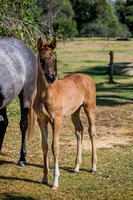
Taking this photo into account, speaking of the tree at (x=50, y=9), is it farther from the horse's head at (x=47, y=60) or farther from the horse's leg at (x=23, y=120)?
the horse's head at (x=47, y=60)

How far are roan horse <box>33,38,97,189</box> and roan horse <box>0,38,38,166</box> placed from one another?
670mm

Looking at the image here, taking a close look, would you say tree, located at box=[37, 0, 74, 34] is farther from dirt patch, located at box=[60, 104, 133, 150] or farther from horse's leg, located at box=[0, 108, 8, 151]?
horse's leg, located at box=[0, 108, 8, 151]

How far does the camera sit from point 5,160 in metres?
5.19

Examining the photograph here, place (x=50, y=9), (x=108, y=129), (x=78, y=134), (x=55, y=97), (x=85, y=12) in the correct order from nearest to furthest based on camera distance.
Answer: (x=55, y=97), (x=78, y=134), (x=108, y=129), (x=50, y=9), (x=85, y=12)

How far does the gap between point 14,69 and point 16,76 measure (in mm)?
114

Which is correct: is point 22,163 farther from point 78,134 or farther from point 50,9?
point 50,9

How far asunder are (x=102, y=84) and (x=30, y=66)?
28.3 ft

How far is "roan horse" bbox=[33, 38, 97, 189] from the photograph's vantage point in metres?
3.69

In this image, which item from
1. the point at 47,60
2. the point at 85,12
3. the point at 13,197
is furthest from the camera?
the point at 85,12

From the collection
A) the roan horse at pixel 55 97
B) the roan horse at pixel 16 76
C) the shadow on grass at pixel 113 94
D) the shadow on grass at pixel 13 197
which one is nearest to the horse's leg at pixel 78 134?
the roan horse at pixel 55 97

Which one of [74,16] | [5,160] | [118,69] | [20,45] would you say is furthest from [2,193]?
[74,16]

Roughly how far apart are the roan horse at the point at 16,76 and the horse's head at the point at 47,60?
0.85 metres

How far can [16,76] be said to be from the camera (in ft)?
15.1

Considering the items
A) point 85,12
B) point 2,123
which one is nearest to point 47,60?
point 2,123
